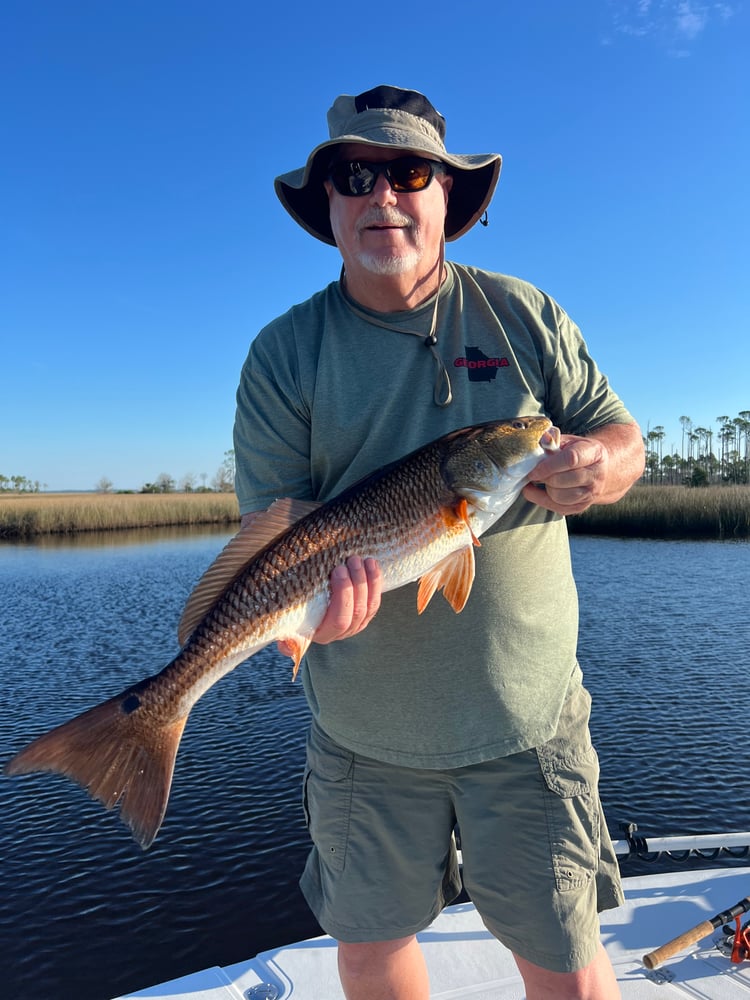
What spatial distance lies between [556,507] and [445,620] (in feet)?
1.93

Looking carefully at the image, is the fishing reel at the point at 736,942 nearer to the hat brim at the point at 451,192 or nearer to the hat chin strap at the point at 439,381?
the hat chin strap at the point at 439,381

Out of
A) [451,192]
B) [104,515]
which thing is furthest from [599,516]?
[451,192]

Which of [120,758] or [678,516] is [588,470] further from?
[678,516]

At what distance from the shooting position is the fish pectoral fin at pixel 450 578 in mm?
2545

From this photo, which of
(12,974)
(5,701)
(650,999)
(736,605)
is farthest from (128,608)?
(650,999)

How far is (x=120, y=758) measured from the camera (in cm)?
253

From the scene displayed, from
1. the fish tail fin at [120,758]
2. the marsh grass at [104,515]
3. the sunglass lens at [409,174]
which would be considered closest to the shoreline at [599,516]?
the marsh grass at [104,515]

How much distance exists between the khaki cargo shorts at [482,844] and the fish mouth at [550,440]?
95cm

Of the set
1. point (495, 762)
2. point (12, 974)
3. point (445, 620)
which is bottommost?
point (12, 974)

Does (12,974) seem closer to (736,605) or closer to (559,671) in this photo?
(559,671)

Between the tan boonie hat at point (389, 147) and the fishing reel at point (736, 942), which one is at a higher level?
the tan boonie hat at point (389, 147)

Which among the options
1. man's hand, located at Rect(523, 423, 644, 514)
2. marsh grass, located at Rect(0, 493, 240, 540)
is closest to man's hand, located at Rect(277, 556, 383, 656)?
man's hand, located at Rect(523, 423, 644, 514)

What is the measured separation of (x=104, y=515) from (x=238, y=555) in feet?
149

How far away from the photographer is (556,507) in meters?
2.64
